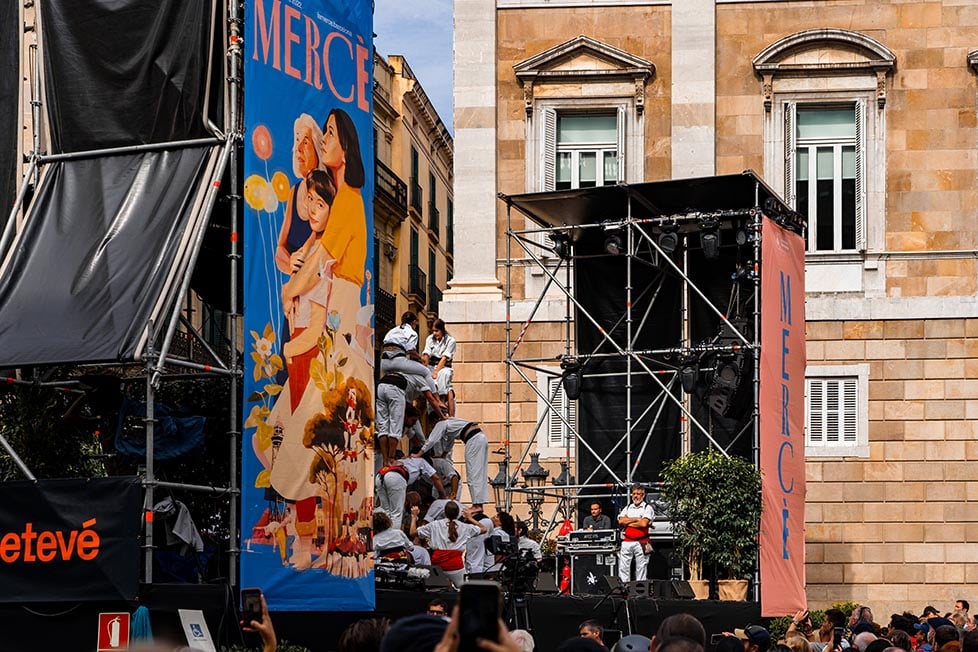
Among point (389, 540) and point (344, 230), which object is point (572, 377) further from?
point (344, 230)

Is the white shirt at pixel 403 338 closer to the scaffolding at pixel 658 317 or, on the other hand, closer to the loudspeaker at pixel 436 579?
the loudspeaker at pixel 436 579

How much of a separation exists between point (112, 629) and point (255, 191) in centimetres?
394

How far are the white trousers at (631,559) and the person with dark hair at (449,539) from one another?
218 cm

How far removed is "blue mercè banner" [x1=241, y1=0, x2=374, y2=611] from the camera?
15703 mm

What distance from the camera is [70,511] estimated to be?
14.4 metres

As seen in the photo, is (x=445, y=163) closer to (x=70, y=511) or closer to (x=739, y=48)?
(x=739, y=48)

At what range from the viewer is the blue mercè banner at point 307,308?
51.5ft

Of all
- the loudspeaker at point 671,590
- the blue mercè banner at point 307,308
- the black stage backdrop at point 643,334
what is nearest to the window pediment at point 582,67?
the black stage backdrop at point 643,334

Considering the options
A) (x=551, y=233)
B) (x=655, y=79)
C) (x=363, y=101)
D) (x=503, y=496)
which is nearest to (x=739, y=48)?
(x=655, y=79)

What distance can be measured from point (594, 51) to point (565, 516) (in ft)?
23.8

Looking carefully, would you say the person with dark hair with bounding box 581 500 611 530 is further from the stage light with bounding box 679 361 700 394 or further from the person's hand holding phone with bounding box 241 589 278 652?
the person's hand holding phone with bounding box 241 589 278 652

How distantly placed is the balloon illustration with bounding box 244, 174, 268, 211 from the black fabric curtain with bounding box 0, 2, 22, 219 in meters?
2.74

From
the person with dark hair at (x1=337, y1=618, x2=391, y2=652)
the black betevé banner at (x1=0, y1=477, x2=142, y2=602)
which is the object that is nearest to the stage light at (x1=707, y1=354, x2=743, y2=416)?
the black betevé banner at (x1=0, y1=477, x2=142, y2=602)

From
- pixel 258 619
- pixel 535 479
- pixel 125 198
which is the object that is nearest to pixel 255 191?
pixel 125 198
